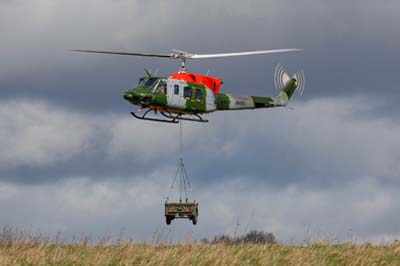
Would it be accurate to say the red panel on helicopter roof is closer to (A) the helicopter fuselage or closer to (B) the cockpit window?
(A) the helicopter fuselage

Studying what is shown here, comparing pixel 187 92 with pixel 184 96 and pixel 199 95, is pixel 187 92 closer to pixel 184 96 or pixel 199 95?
pixel 184 96

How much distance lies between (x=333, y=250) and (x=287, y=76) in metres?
25.0

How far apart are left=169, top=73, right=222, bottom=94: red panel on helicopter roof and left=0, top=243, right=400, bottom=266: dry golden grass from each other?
13.9 metres

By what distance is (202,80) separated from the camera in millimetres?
44438

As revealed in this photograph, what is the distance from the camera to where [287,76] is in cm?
5481

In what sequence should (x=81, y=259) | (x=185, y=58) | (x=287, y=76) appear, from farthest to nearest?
(x=287, y=76) → (x=185, y=58) → (x=81, y=259)

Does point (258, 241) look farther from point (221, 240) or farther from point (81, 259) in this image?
point (81, 259)

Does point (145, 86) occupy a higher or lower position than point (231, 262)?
higher

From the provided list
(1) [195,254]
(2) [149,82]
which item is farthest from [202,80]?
(1) [195,254]

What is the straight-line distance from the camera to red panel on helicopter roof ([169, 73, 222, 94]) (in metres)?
43.6

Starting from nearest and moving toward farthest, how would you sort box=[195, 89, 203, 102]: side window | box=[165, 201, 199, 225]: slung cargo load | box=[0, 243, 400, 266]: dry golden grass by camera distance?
box=[0, 243, 400, 266]: dry golden grass
box=[165, 201, 199, 225]: slung cargo load
box=[195, 89, 203, 102]: side window

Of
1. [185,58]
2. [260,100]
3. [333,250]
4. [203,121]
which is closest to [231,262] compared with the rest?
[333,250]

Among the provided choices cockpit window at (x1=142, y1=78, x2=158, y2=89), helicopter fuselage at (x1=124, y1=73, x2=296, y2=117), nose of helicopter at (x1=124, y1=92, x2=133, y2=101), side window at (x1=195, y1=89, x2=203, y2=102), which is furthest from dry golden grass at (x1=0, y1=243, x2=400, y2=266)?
side window at (x1=195, y1=89, x2=203, y2=102)

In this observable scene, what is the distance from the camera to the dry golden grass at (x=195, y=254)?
2770 cm
